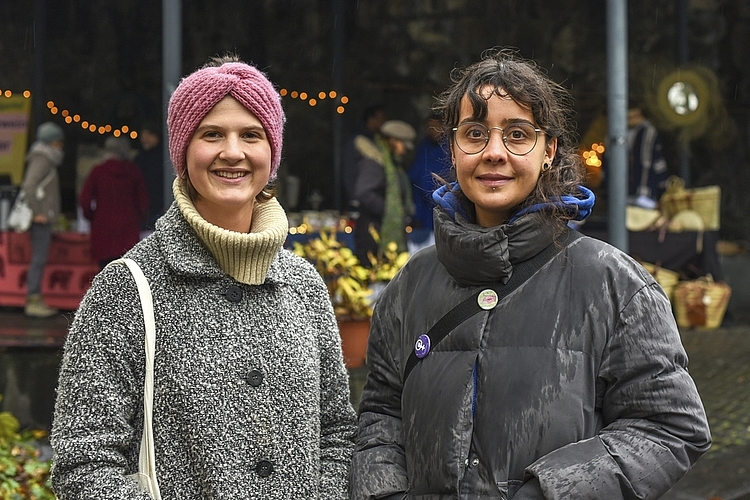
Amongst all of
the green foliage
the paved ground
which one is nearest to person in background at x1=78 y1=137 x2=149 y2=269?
the paved ground

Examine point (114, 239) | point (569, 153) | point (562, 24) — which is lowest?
point (114, 239)

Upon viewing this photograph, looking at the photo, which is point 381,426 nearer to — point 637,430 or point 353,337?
point 637,430

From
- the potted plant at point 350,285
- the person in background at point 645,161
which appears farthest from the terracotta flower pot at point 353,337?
the person in background at point 645,161

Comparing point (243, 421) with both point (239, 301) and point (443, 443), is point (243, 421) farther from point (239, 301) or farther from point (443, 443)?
point (443, 443)

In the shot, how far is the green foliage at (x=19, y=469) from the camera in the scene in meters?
3.80

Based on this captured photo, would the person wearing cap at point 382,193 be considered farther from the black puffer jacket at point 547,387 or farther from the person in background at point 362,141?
the black puffer jacket at point 547,387

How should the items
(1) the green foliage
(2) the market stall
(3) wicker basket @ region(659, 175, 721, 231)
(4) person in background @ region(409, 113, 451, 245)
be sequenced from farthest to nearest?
(4) person in background @ region(409, 113, 451, 245)
(2) the market stall
(3) wicker basket @ region(659, 175, 721, 231)
(1) the green foliage

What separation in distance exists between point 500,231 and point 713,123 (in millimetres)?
11132

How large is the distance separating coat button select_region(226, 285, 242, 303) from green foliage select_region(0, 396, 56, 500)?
1.91 meters

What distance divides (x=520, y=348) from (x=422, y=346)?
0.76 ft

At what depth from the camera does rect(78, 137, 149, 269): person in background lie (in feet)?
30.7

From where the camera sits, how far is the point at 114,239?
9.35 m

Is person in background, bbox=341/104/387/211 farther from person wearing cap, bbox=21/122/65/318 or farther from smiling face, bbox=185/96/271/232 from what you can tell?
smiling face, bbox=185/96/271/232

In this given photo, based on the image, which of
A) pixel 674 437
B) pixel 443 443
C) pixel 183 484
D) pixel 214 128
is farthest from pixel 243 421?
pixel 674 437
